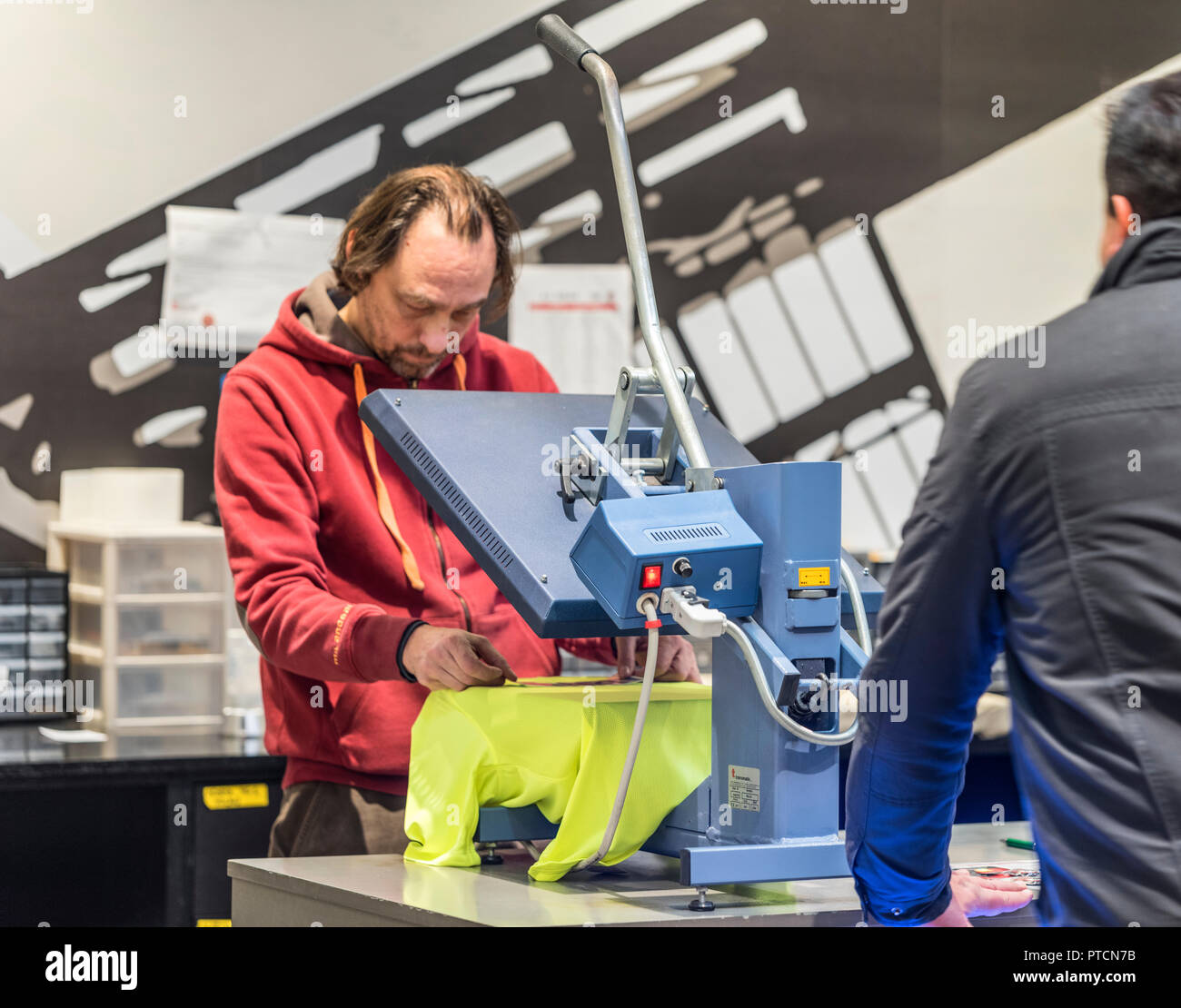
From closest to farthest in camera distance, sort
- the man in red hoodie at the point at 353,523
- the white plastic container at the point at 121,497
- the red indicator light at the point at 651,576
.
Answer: the red indicator light at the point at 651,576
the man in red hoodie at the point at 353,523
the white plastic container at the point at 121,497

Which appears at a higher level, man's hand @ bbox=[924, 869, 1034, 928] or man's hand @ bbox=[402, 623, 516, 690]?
man's hand @ bbox=[402, 623, 516, 690]

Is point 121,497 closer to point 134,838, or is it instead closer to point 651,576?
point 134,838

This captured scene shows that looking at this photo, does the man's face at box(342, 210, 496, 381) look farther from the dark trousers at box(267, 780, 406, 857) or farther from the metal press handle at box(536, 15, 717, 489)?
the dark trousers at box(267, 780, 406, 857)

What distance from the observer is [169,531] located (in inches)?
117

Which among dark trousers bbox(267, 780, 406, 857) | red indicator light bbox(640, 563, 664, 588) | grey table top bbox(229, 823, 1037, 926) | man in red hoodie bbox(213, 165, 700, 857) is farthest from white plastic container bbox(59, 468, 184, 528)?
red indicator light bbox(640, 563, 664, 588)

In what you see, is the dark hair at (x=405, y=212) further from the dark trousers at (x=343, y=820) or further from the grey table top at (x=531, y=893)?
the grey table top at (x=531, y=893)

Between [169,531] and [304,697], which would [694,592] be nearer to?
[304,697]

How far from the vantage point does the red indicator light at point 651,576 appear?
1360mm

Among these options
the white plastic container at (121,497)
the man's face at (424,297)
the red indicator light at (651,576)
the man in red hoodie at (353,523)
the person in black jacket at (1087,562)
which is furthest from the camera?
the white plastic container at (121,497)

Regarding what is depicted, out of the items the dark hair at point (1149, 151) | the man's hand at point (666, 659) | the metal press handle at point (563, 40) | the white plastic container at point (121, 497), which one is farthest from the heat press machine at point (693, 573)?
the white plastic container at point (121, 497)

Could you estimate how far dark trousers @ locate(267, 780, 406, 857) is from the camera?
1912 millimetres

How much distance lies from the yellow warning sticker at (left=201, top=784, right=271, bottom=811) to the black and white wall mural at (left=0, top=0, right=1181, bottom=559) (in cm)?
84

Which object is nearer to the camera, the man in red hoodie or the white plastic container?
the man in red hoodie

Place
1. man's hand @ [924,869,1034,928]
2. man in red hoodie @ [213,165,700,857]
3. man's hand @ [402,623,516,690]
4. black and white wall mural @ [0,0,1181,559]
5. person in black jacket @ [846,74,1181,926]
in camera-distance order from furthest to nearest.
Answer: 1. black and white wall mural @ [0,0,1181,559]
2. man in red hoodie @ [213,165,700,857]
3. man's hand @ [402,623,516,690]
4. man's hand @ [924,869,1034,928]
5. person in black jacket @ [846,74,1181,926]
